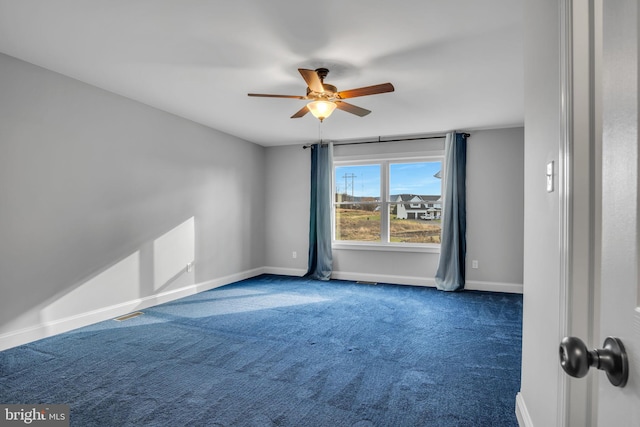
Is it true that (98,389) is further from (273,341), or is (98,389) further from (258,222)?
(258,222)

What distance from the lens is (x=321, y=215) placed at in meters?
5.95

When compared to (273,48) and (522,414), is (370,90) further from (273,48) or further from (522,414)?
(522,414)

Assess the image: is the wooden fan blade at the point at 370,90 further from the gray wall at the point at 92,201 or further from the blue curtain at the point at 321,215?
the blue curtain at the point at 321,215

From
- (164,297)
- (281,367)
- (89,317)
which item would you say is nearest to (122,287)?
(89,317)

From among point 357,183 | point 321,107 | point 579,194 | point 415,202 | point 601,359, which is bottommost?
point 601,359

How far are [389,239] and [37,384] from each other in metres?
4.74

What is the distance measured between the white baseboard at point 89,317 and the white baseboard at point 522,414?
12.3 feet

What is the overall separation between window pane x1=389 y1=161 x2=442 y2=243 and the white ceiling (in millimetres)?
1562

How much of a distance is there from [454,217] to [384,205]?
118 centimetres

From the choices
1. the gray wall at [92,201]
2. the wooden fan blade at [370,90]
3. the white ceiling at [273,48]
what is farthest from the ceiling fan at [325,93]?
the gray wall at [92,201]

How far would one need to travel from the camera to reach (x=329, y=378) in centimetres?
235

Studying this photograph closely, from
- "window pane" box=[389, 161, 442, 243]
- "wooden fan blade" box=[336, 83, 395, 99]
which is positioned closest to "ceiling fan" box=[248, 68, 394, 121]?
"wooden fan blade" box=[336, 83, 395, 99]

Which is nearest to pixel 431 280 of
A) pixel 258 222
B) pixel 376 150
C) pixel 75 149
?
pixel 376 150

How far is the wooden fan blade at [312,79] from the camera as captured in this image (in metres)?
2.57
